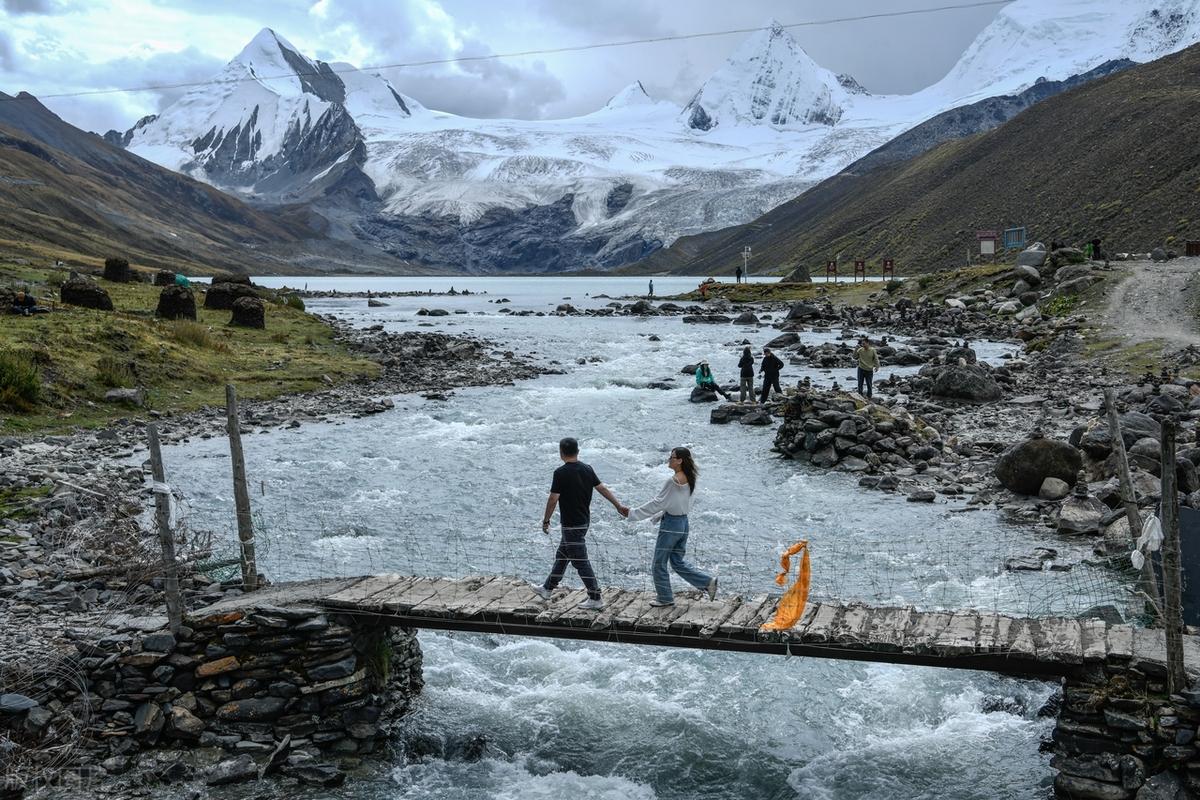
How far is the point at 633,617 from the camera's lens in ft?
42.0

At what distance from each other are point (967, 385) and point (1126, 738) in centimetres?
2642

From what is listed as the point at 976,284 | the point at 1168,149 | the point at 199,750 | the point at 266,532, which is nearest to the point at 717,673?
the point at 199,750

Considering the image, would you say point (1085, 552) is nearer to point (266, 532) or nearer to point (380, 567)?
point (380, 567)

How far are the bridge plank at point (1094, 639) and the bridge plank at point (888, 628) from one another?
197 centimetres

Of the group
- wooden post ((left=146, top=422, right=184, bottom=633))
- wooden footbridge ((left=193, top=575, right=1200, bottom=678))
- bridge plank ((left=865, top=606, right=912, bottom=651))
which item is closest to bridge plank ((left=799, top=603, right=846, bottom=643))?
wooden footbridge ((left=193, top=575, right=1200, bottom=678))

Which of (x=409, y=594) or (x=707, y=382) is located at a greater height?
(x=707, y=382)

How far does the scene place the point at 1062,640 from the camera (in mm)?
11602

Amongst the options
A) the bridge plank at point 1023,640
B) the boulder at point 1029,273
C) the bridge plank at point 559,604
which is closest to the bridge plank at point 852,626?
the bridge plank at point 1023,640

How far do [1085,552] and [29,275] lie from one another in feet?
194

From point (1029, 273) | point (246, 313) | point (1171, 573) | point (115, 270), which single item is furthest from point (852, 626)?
point (115, 270)

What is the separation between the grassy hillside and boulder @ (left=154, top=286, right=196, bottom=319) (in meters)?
0.76

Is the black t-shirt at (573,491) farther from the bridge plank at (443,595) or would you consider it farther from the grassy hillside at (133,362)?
the grassy hillside at (133,362)

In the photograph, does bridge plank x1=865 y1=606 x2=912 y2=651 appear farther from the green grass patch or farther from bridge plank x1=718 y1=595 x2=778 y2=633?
the green grass patch

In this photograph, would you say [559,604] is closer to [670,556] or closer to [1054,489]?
[670,556]
